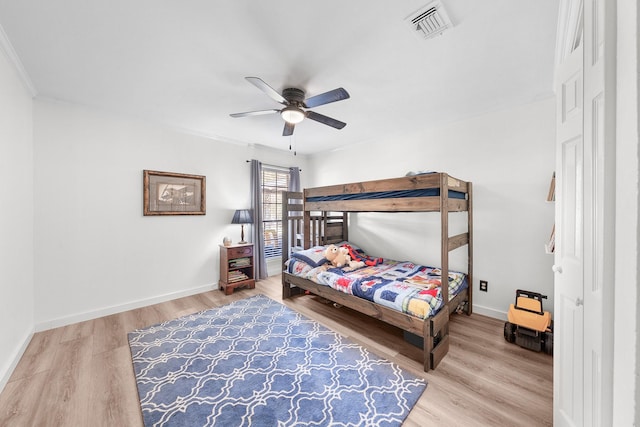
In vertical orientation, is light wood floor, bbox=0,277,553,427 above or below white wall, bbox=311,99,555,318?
below

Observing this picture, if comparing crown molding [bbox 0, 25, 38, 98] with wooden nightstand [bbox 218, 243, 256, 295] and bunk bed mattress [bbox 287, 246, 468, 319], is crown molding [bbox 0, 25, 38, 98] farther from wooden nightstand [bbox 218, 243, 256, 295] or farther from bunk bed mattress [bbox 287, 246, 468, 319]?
bunk bed mattress [bbox 287, 246, 468, 319]

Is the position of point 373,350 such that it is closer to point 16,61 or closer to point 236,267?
point 236,267

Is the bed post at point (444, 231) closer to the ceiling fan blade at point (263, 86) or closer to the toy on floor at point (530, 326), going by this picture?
the toy on floor at point (530, 326)

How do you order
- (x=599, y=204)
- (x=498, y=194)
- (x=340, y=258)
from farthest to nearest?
(x=340, y=258) → (x=498, y=194) → (x=599, y=204)

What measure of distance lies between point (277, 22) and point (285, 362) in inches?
98.4

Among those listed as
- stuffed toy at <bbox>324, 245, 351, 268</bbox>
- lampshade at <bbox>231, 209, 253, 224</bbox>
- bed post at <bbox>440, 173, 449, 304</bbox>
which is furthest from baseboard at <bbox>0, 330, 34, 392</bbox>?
bed post at <bbox>440, 173, 449, 304</bbox>

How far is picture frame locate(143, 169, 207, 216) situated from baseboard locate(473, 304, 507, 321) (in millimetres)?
3893

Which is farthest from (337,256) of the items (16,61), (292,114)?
(16,61)

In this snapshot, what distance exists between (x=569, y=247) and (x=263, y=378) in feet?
6.87

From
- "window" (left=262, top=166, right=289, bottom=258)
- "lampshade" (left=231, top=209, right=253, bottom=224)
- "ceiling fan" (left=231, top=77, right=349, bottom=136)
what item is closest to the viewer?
"ceiling fan" (left=231, top=77, right=349, bottom=136)

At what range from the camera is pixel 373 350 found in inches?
86.9

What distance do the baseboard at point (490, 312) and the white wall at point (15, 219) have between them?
433 centimetres

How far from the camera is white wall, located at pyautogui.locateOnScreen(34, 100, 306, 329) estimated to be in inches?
102

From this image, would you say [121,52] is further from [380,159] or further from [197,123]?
[380,159]
